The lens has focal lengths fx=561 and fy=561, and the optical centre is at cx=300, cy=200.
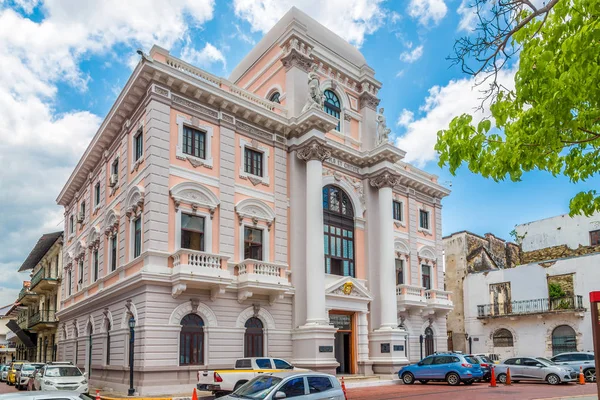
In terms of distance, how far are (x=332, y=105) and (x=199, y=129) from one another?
31.9 feet

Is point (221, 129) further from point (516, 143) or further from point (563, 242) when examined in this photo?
point (563, 242)

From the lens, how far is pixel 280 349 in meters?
26.0

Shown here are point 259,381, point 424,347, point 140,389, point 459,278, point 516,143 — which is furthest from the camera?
point 459,278

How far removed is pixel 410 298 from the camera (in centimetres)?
3316

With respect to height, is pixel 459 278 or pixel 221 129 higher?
pixel 221 129

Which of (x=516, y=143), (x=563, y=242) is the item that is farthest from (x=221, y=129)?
(x=563, y=242)

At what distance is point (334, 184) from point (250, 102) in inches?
273

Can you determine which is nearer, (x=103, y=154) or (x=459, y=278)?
(x=103, y=154)

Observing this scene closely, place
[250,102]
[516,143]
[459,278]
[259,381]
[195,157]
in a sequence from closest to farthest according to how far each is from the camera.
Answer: [516,143] → [259,381] → [195,157] → [250,102] → [459,278]

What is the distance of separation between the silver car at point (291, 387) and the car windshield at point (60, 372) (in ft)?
40.7

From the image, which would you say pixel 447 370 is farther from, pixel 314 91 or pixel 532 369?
pixel 314 91

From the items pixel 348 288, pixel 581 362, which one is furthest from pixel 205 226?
pixel 581 362

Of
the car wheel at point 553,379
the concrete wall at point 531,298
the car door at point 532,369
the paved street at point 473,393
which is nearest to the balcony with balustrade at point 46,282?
the paved street at point 473,393

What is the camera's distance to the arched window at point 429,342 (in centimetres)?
3529
